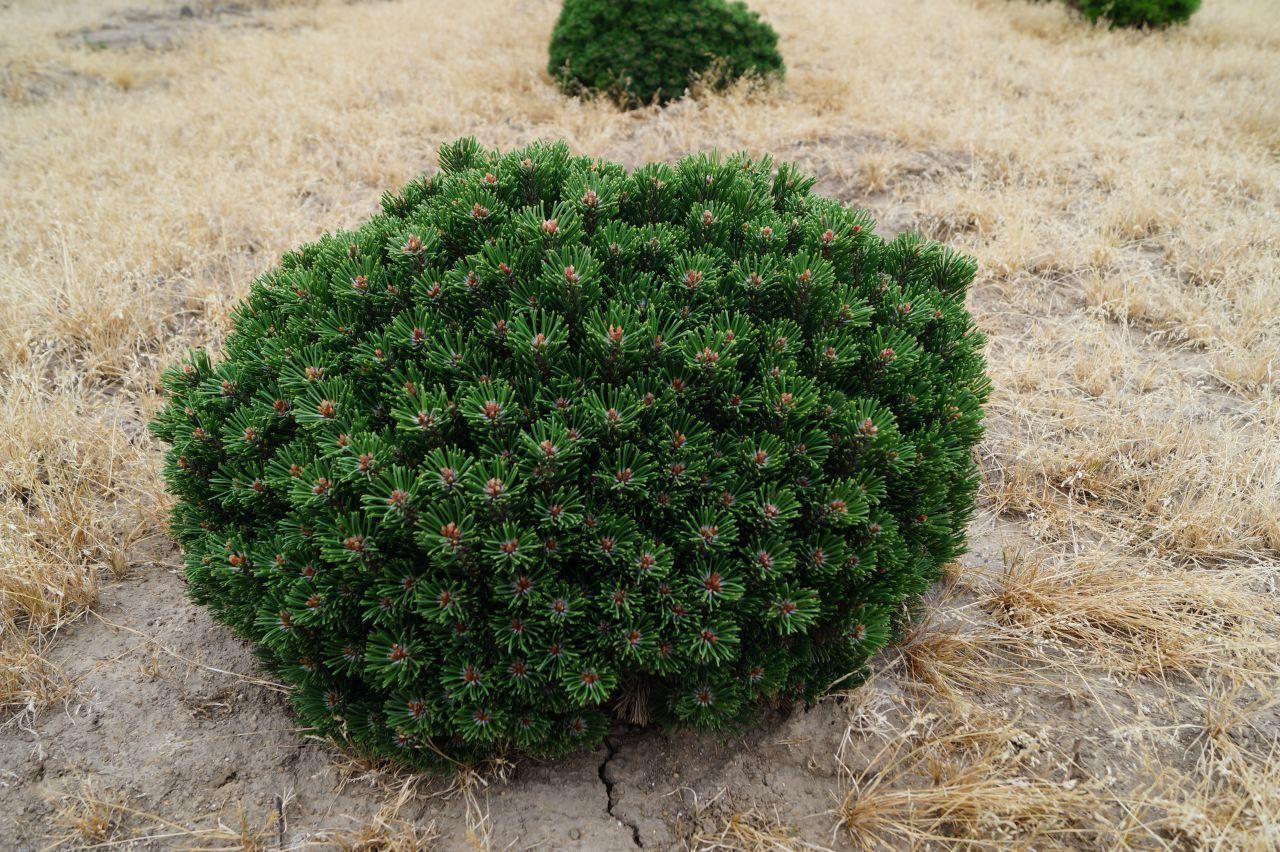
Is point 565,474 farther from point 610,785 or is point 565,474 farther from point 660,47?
point 660,47

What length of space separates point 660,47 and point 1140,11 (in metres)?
6.59

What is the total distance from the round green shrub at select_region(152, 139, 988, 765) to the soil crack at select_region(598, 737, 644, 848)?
0.14 metres

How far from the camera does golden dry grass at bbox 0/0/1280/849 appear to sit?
2.30 meters

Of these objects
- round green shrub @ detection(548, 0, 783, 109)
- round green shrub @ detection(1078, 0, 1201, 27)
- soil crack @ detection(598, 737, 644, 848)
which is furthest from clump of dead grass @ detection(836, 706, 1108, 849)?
round green shrub @ detection(1078, 0, 1201, 27)

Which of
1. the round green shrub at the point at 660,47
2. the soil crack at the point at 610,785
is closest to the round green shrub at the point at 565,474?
the soil crack at the point at 610,785

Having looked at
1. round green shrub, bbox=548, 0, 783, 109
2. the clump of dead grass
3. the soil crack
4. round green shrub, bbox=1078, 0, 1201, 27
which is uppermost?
round green shrub, bbox=1078, 0, 1201, 27

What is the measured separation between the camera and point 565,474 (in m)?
1.83

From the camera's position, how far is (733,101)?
654cm

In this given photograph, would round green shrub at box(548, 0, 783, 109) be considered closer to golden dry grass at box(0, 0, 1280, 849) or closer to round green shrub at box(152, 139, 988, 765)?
golden dry grass at box(0, 0, 1280, 849)

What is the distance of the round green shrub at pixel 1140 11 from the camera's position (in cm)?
912

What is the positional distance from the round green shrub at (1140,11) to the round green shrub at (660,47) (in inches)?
208

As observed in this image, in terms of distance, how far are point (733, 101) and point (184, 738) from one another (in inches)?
240

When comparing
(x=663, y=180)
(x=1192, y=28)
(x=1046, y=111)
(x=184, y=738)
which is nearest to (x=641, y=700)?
(x=184, y=738)

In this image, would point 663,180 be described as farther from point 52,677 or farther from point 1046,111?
point 1046,111
